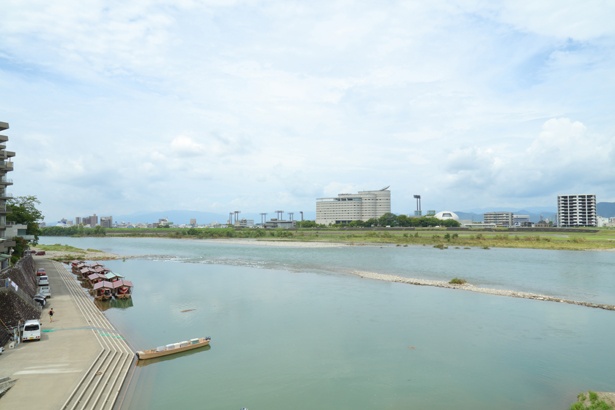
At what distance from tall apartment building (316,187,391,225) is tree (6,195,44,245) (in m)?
144

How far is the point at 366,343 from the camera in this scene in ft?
64.5

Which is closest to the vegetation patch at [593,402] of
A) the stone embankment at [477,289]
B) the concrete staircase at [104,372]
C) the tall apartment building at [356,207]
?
the concrete staircase at [104,372]

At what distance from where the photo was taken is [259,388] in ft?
48.6

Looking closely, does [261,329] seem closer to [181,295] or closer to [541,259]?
[181,295]

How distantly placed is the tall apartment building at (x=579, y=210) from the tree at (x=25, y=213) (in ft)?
482

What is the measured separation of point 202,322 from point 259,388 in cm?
966

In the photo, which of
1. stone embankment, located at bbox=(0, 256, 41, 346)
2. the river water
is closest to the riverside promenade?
stone embankment, located at bbox=(0, 256, 41, 346)

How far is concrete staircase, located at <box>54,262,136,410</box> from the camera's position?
1238 cm

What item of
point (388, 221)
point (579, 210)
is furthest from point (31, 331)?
point (579, 210)

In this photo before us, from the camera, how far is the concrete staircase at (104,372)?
12375 millimetres

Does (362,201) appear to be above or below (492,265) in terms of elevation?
above

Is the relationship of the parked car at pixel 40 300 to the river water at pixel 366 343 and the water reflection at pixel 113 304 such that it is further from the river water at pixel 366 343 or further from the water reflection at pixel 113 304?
the river water at pixel 366 343

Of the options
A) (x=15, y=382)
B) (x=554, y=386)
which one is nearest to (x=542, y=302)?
(x=554, y=386)

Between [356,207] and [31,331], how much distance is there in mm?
175430
